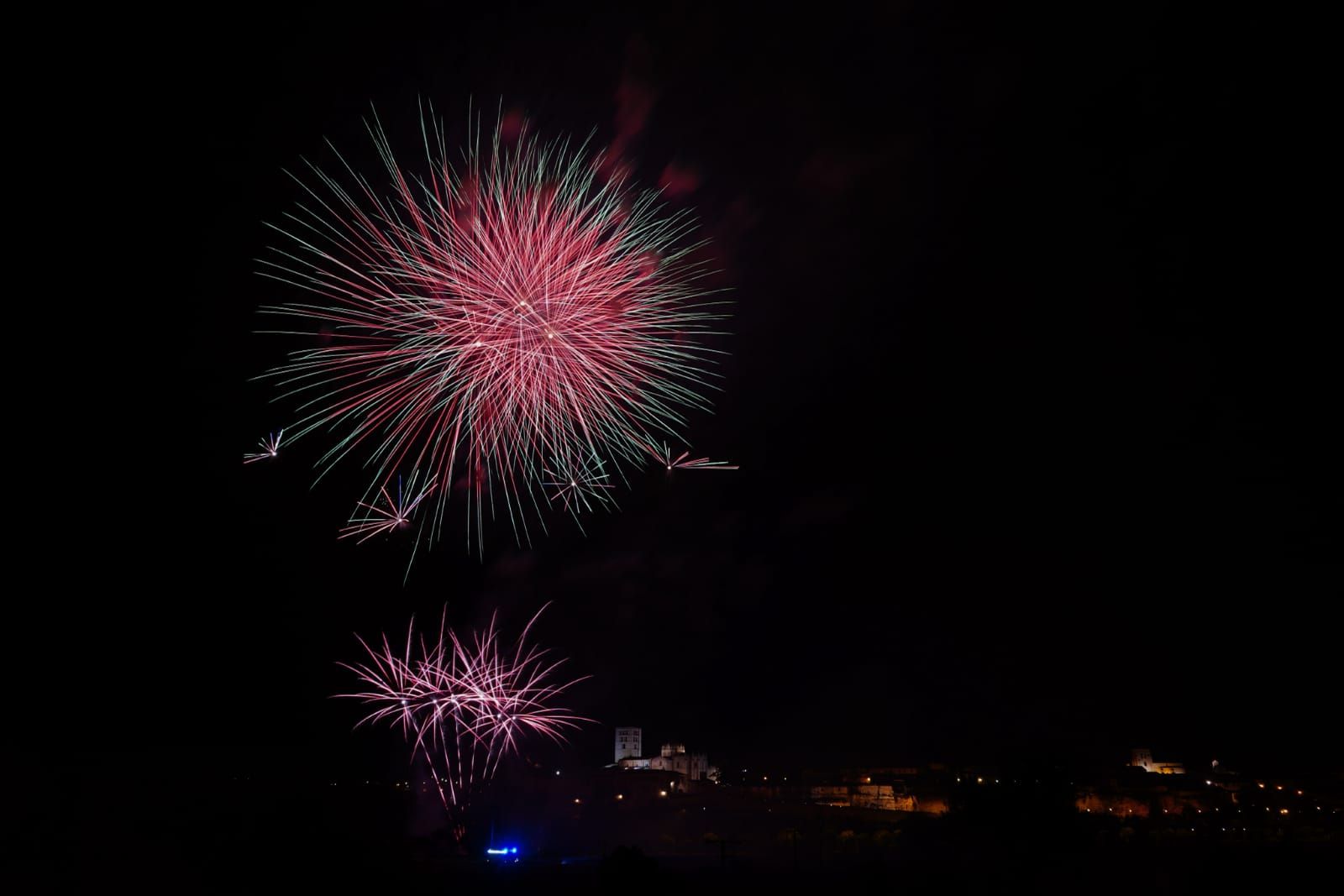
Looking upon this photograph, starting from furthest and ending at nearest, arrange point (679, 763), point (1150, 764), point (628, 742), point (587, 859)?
point (628, 742), point (679, 763), point (1150, 764), point (587, 859)

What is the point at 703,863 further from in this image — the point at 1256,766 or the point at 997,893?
the point at 1256,766

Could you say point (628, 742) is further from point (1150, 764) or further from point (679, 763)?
point (1150, 764)

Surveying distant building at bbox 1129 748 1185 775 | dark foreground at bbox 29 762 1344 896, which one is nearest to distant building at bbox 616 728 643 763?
distant building at bbox 1129 748 1185 775

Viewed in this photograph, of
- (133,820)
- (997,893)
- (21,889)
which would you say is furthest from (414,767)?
(997,893)

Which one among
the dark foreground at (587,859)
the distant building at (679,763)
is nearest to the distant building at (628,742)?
the distant building at (679,763)

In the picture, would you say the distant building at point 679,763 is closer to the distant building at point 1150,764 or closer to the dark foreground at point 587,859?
the distant building at point 1150,764

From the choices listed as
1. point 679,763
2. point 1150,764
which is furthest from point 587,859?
point 1150,764
